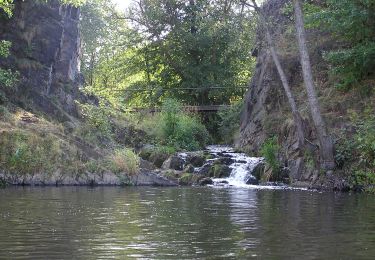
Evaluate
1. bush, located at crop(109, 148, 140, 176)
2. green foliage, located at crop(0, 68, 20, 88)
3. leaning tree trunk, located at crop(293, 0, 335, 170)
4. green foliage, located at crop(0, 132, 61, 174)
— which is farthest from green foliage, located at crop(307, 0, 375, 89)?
green foliage, located at crop(0, 68, 20, 88)

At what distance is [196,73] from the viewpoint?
140 ft

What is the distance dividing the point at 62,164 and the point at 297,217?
44.1 feet

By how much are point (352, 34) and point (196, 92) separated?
20783 millimetres

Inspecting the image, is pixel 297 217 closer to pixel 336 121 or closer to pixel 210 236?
pixel 210 236

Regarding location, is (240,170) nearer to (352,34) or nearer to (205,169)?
(205,169)

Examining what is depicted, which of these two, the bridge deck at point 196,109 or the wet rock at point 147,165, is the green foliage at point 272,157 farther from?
the bridge deck at point 196,109

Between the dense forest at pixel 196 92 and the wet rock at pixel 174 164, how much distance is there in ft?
1.52

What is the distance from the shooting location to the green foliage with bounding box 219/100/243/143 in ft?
122

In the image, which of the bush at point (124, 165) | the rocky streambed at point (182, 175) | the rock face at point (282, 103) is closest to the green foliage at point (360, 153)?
the rock face at point (282, 103)

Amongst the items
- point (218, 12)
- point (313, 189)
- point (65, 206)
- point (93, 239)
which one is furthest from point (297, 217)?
point (218, 12)

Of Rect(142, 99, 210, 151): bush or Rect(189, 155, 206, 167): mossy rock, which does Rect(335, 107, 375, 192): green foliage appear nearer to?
Rect(189, 155, 206, 167): mossy rock

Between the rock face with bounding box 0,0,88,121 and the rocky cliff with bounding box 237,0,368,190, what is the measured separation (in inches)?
392

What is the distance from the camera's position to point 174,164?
27.2 metres

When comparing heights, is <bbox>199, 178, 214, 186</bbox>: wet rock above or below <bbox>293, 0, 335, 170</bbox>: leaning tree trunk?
below
